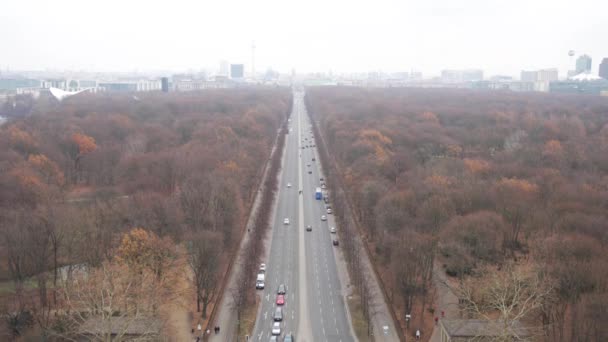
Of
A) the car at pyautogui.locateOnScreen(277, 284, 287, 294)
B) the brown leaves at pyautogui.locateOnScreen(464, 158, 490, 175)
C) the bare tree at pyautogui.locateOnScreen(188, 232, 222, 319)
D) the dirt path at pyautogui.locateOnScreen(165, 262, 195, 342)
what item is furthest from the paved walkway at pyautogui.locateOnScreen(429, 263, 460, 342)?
the brown leaves at pyautogui.locateOnScreen(464, 158, 490, 175)

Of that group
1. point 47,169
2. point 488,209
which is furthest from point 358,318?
point 47,169

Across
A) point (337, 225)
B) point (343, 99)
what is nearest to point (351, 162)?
point (337, 225)

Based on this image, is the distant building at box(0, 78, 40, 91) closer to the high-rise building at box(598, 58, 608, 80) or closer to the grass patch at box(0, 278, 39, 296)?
the grass patch at box(0, 278, 39, 296)

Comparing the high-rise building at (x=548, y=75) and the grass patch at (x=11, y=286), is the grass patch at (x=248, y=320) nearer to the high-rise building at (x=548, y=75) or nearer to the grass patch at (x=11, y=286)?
the grass patch at (x=11, y=286)

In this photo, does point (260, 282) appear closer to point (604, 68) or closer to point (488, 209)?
point (488, 209)

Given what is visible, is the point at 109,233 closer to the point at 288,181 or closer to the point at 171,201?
the point at 171,201
